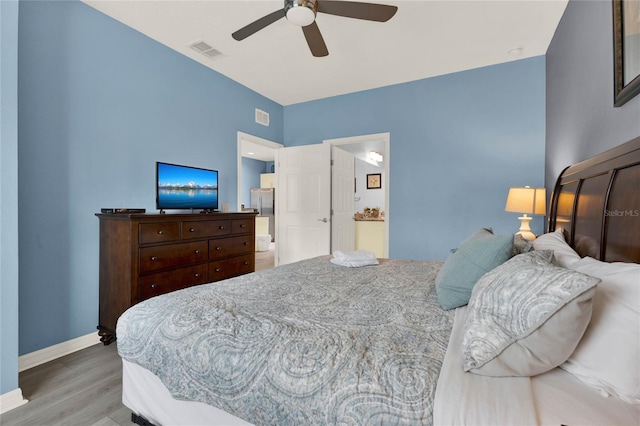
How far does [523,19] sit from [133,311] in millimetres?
3783

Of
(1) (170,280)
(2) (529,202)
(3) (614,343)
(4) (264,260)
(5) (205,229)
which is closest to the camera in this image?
(3) (614,343)

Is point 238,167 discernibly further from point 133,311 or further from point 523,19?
point 523,19

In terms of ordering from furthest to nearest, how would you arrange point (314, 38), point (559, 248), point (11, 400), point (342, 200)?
point (342, 200) < point (314, 38) < point (11, 400) < point (559, 248)

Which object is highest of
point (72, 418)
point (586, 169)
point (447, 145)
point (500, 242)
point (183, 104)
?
point (183, 104)

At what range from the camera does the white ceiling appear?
260cm

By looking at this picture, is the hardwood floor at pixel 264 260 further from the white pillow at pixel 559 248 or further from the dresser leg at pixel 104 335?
the white pillow at pixel 559 248

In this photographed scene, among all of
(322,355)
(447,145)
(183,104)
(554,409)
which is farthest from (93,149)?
(447,145)

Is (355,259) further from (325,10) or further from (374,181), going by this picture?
(374,181)

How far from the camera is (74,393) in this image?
1844 mm

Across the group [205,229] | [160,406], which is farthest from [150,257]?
[160,406]

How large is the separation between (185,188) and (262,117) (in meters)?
1.92

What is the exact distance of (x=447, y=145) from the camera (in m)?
3.91

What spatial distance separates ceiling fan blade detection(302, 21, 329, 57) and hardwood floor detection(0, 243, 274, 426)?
2.76m

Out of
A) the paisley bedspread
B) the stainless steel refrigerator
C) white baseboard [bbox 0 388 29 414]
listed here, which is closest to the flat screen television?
white baseboard [bbox 0 388 29 414]
